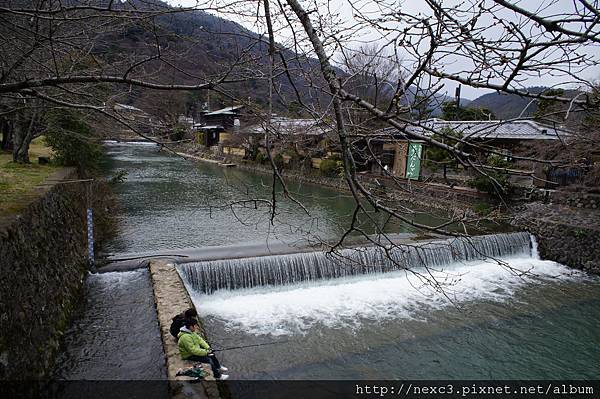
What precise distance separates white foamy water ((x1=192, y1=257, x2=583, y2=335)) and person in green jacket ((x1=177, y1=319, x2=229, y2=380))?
1818 millimetres

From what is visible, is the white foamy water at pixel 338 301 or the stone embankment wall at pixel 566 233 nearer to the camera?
the white foamy water at pixel 338 301

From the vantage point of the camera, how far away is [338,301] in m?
8.01

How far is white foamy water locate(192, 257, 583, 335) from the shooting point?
23.1 ft

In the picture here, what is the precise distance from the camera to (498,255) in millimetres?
11109

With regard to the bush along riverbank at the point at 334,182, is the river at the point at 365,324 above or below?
below

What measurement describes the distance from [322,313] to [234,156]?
847 inches

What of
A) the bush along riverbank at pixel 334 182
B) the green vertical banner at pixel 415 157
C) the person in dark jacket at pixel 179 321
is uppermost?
the green vertical banner at pixel 415 157

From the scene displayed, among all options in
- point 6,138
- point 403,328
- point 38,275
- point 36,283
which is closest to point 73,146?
point 6,138

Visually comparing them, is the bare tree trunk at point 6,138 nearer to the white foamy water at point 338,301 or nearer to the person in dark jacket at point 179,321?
the white foamy water at point 338,301

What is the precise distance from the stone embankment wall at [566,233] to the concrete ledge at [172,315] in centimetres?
831

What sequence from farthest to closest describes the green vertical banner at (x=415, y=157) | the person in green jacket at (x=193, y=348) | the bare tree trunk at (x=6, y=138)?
the bare tree trunk at (x=6, y=138) < the person in green jacket at (x=193, y=348) < the green vertical banner at (x=415, y=157)

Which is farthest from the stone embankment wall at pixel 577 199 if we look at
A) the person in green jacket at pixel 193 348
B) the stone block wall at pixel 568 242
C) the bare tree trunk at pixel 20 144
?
the bare tree trunk at pixel 20 144

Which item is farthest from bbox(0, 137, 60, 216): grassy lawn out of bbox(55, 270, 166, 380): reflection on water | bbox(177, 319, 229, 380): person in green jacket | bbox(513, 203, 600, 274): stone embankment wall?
bbox(513, 203, 600, 274): stone embankment wall

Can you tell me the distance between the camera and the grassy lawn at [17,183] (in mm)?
5646
